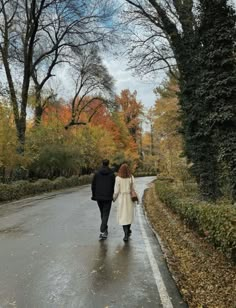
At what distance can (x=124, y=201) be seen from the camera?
30.1ft

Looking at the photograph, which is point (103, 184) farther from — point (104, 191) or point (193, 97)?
point (193, 97)

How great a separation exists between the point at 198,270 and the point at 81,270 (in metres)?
1.95

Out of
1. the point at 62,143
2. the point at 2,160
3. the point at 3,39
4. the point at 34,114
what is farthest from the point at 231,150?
the point at 34,114

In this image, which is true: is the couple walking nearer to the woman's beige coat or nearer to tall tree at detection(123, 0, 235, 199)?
the woman's beige coat

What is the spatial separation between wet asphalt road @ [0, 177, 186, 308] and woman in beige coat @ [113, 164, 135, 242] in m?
0.47

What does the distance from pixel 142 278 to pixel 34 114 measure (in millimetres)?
35393

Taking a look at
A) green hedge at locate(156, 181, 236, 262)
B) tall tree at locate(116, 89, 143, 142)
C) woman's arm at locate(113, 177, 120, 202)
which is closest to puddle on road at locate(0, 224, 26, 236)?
woman's arm at locate(113, 177, 120, 202)

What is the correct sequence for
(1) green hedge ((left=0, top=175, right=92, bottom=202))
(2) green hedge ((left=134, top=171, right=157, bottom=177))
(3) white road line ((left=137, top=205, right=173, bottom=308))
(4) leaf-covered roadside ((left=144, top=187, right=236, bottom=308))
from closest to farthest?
(3) white road line ((left=137, top=205, right=173, bottom=308)) < (4) leaf-covered roadside ((left=144, top=187, right=236, bottom=308)) < (1) green hedge ((left=0, top=175, right=92, bottom=202)) < (2) green hedge ((left=134, top=171, right=157, bottom=177))

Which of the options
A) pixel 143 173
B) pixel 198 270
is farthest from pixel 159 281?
pixel 143 173

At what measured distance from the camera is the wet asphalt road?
493 cm

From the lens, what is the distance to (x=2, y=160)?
76.1 feet

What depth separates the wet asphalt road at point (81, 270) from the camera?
4.93 meters

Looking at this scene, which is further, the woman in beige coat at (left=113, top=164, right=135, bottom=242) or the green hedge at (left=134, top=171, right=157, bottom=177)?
the green hedge at (left=134, top=171, right=157, bottom=177)

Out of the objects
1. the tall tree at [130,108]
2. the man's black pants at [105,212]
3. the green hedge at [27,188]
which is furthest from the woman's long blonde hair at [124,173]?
the tall tree at [130,108]
